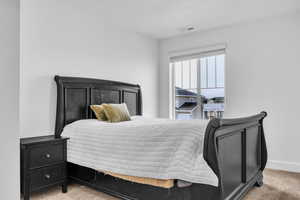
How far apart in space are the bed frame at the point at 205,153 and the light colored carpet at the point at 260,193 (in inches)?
4.0

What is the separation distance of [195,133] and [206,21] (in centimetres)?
261

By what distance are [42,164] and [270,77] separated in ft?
11.7

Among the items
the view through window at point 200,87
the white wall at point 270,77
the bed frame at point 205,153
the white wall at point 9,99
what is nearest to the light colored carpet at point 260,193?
the bed frame at point 205,153

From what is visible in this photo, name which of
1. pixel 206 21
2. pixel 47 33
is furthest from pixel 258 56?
pixel 47 33

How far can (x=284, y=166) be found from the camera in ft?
11.1

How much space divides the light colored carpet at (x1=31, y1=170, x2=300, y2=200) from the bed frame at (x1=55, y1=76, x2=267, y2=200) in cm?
10

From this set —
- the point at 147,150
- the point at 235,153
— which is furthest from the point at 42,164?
the point at 235,153

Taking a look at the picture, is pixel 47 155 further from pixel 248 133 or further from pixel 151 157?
pixel 248 133

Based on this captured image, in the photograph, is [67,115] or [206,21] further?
[206,21]

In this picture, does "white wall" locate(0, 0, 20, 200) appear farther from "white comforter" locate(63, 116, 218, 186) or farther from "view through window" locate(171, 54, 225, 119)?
"view through window" locate(171, 54, 225, 119)

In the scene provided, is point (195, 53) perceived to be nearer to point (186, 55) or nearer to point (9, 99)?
point (186, 55)

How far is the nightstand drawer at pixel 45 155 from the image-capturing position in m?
2.31

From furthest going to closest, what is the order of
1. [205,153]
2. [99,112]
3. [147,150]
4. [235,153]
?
[99,112] → [235,153] → [147,150] → [205,153]

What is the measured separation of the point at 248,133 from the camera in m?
2.43
